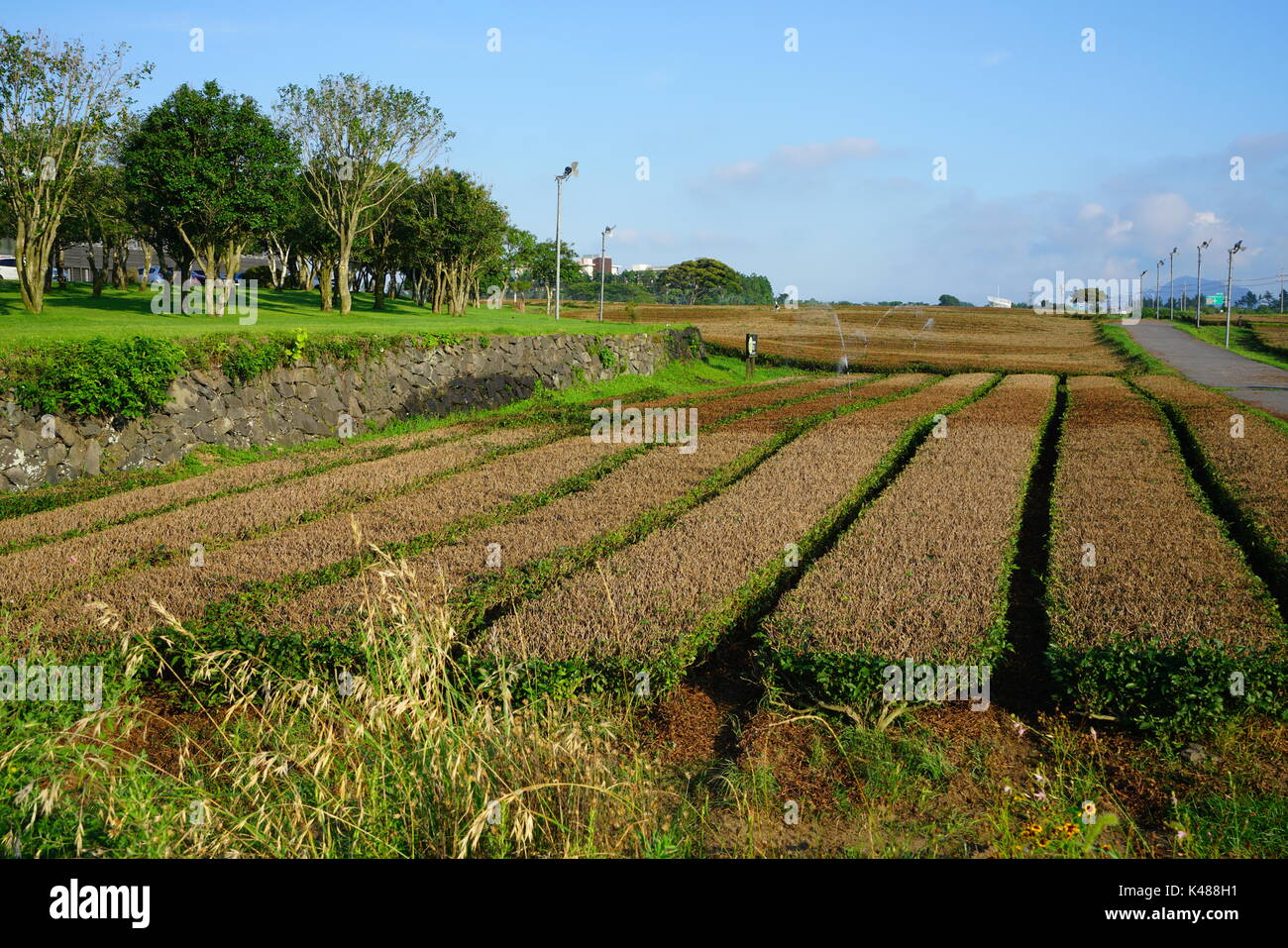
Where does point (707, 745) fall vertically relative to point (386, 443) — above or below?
below

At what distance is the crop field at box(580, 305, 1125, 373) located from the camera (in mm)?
39875

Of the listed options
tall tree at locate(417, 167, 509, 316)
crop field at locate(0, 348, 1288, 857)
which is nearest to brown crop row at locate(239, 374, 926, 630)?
crop field at locate(0, 348, 1288, 857)

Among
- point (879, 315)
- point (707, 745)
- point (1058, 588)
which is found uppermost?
point (879, 315)

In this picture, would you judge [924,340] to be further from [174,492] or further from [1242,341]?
[174,492]

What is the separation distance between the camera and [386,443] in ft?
55.5

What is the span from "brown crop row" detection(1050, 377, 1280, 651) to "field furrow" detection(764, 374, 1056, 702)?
55 cm

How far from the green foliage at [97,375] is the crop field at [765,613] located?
3.99 ft

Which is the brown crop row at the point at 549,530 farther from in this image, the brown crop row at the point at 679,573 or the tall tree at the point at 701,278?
the tall tree at the point at 701,278

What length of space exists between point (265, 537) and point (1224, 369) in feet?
129
